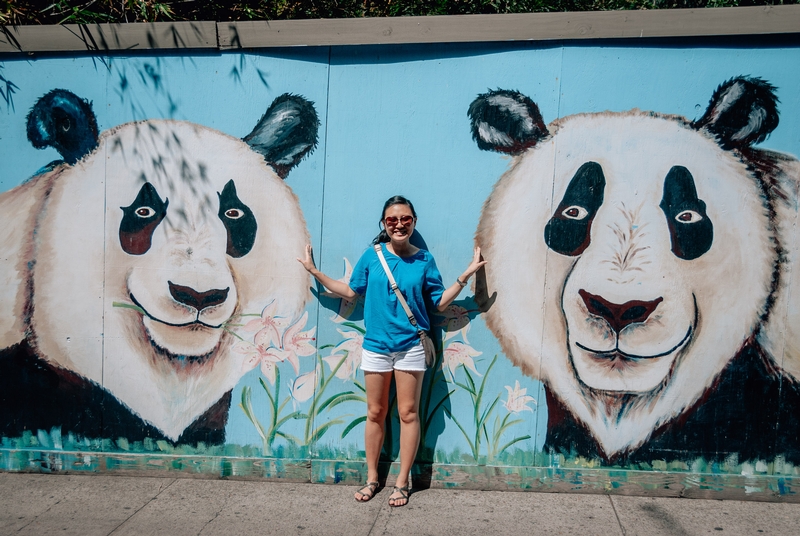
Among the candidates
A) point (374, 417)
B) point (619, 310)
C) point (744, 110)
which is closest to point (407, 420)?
point (374, 417)

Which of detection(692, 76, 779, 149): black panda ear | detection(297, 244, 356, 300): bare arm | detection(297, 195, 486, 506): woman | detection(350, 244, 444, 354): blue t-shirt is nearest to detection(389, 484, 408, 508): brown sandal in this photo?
detection(297, 195, 486, 506): woman

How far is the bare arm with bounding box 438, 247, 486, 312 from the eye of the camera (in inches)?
146

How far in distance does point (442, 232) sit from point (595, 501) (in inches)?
77.1

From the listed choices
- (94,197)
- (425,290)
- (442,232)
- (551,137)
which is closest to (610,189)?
(551,137)

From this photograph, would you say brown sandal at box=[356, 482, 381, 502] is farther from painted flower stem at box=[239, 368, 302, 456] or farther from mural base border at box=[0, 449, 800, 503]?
painted flower stem at box=[239, 368, 302, 456]

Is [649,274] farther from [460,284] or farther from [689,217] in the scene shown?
[460,284]

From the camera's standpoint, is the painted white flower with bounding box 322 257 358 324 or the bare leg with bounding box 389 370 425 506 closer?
the bare leg with bounding box 389 370 425 506

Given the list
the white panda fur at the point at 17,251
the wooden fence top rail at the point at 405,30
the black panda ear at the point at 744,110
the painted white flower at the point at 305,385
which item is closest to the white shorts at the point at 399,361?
the painted white flower at the point at 305,385

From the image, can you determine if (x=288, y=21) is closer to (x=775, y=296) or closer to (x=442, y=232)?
(x=442, y=232)

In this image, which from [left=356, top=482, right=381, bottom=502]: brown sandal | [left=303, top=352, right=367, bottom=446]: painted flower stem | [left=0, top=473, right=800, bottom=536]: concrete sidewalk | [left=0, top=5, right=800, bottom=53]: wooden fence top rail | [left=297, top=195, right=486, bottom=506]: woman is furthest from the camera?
[left=303, top=352, right=367, bottom=446]: painted flower stem

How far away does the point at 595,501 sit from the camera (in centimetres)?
375

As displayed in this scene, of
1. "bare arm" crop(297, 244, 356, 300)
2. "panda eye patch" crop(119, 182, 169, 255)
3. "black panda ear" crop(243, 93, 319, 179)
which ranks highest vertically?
"black panda ear" crop(243, 93, 319, 179)

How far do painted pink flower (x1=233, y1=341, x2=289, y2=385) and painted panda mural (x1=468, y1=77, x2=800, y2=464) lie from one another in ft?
4.73

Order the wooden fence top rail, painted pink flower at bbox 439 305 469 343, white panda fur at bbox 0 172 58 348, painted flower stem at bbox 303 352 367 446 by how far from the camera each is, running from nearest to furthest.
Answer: the wooden fence top rail < painted pink flower at bbox 439 305 469 343 < painted flower stem at bbox 303 352 367 446 < white panda fur at bbox 0 172 58 348
